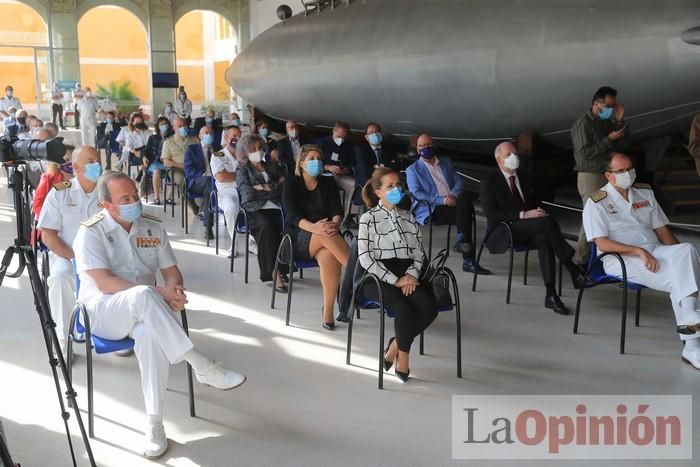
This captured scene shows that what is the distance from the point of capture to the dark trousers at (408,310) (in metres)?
3.15

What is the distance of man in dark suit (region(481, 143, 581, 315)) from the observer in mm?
4328

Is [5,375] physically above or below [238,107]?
below

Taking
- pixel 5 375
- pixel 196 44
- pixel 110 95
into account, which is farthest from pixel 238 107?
pixel 5 375

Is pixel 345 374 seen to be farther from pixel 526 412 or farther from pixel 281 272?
pixel 281 272

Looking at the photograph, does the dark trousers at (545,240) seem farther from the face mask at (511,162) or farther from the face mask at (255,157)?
the face mask at (255,157)

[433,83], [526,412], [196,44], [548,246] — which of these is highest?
[196,44]

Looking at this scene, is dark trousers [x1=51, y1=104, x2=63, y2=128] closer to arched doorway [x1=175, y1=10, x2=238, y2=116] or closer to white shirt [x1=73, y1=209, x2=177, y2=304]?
arched doorway [x1=175, y1=10, x2=238, y2=116]

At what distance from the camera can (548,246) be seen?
434 cm

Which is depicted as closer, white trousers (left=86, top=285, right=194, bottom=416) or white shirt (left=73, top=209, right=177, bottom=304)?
white trousers (left=86, top=285, right=194, bottom=416)

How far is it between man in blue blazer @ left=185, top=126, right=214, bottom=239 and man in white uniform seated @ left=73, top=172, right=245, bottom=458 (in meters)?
3.29

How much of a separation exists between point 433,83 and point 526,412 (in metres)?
4.19

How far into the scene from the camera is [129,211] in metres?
2.79

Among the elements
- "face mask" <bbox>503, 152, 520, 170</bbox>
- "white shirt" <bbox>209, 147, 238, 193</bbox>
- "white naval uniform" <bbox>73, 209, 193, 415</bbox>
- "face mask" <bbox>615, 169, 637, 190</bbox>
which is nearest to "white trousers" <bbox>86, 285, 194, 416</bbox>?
"white naval uniform" <bbox>73, 209, 193, 415</bbox>

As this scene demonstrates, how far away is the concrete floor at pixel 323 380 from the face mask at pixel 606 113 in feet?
3.75
